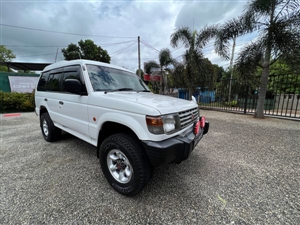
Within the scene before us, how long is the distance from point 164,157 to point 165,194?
2.30 feet

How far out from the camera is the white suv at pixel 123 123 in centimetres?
160

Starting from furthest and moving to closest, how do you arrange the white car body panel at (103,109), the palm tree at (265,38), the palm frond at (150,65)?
the palm frond at (150,65)
the palm tree at (265,38)
the white car body panel at (103,109)

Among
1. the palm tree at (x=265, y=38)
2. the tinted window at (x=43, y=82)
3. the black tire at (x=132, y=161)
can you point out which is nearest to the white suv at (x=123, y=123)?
the black tire at (x=132, y=161)

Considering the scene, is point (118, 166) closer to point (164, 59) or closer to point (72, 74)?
point (72, 74)

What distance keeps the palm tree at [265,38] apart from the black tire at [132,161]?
6.63 metres

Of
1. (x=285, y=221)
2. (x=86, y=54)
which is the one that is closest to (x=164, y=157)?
(x=285, y=221)

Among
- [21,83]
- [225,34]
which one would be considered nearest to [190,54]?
[225,34]

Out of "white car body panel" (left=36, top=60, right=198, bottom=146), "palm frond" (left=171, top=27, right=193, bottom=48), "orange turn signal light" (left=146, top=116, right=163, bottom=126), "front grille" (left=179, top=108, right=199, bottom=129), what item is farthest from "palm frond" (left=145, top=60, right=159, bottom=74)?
"orange turn signal light" (left=146, top=116, right=163, bottom=126)

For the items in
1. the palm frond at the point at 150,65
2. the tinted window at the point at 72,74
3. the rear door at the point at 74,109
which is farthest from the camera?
the palm frond at the point at 150,65

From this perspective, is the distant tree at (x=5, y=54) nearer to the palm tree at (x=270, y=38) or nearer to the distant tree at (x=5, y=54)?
the distant tree at (x=5, y=54)

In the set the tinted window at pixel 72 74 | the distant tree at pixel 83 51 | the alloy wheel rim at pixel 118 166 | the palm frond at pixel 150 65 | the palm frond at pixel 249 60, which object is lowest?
the alloy wheel rim at pixel 118 166

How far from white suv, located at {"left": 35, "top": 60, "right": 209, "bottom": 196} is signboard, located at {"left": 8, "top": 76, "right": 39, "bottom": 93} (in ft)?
34.9

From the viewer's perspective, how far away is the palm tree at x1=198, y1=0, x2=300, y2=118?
5211 millimetres

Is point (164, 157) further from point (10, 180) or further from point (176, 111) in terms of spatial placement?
point (10, 180)
